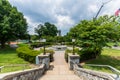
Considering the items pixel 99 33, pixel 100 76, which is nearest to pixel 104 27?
pixel 99 33

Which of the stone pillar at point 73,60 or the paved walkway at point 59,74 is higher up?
the stone pillar at point 73,60

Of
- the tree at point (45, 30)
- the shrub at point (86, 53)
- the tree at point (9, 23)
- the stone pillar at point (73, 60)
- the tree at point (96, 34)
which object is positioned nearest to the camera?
the stone pillar at point (73, 60)

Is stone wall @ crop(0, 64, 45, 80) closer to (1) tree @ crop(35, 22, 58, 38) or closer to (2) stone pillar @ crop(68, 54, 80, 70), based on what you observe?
(2) stone pillar @ crop(68, 54, 80, 70)

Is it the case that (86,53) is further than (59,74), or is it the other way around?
(86,53)

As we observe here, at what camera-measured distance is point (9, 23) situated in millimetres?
29125

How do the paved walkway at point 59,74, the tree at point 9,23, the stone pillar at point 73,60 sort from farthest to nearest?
the tree at point 9,23 → the stone pillar at point 73,60 → the paved walkway at point 59,74

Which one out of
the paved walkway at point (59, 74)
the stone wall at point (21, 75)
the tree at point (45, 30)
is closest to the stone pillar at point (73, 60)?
the paved walkway at point (59, 74)

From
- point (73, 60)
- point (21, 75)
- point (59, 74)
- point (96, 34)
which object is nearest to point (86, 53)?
point (96, 34)

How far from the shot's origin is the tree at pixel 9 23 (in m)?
28.5

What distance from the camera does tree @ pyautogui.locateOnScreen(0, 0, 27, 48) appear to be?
28484 millimetres

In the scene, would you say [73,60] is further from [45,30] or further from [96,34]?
[45,30]

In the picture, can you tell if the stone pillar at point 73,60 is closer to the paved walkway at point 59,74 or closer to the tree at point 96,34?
the paved walkway at point 59,74

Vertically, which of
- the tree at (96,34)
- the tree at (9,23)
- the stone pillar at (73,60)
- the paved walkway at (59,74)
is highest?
the tree at (9,23)

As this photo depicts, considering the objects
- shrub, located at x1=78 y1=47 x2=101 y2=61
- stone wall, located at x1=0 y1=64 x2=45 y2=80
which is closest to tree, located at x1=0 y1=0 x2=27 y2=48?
shrub, located at x1=78 y1=47 x2=101 y2=61
